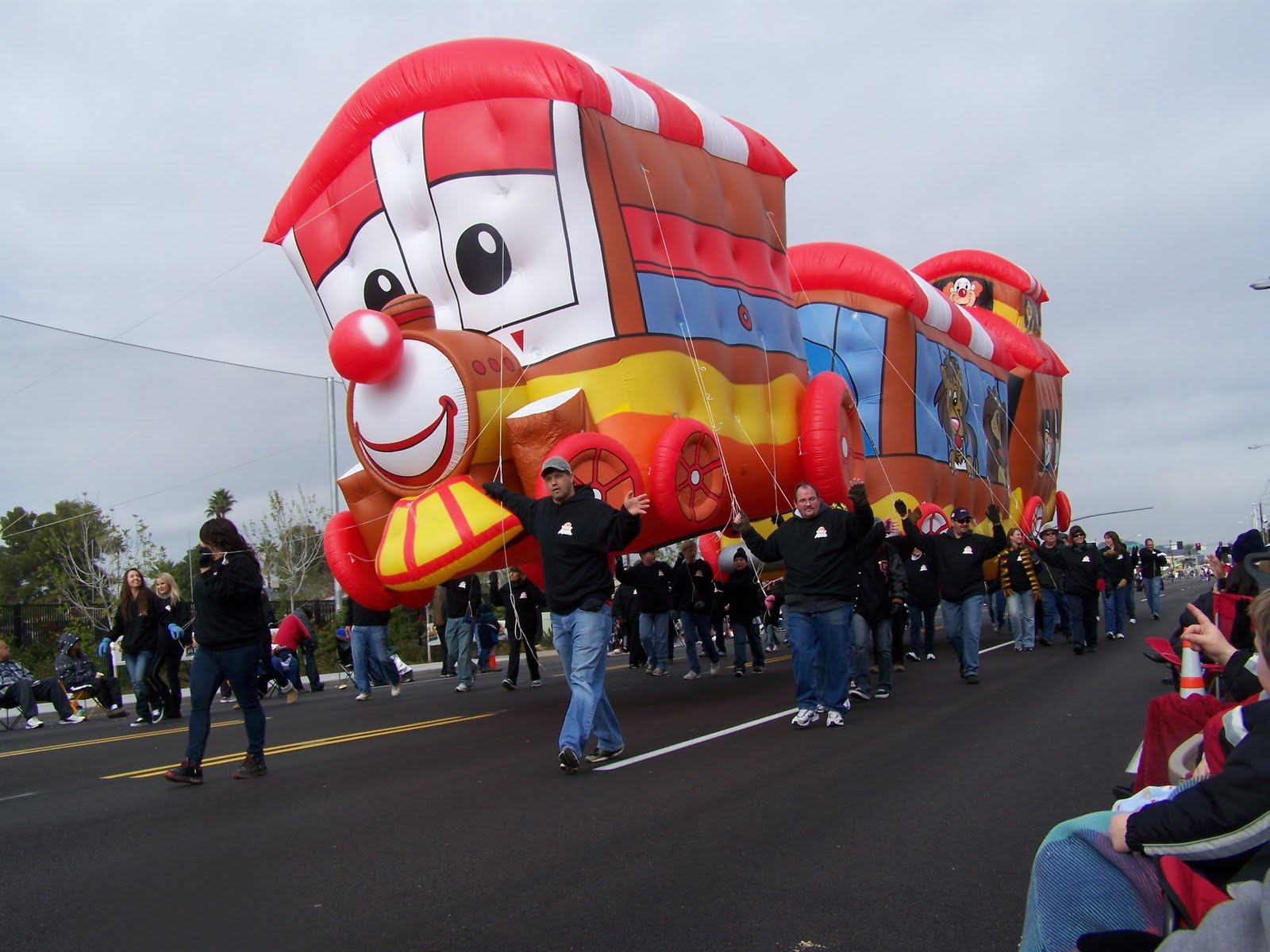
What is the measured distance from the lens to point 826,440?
11.0 metres

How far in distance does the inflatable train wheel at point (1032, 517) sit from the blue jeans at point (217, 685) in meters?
19.4

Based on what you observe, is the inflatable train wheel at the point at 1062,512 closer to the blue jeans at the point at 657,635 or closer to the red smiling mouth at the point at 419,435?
the blue jeans at the point at 657,635

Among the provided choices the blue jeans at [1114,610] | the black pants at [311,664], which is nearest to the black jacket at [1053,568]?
the blue jeans at [1114,610]

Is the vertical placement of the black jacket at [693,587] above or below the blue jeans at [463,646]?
above

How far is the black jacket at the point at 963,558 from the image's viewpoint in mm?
10141

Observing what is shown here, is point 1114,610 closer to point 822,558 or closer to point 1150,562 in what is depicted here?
point 1150,562

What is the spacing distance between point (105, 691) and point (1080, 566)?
12.7 metres

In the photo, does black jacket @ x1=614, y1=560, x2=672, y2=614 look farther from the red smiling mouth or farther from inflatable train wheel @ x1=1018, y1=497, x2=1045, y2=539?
inflatable train wheel @ x1=1018, y1=497, x2=1045, y2=539

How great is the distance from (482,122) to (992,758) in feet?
21.7

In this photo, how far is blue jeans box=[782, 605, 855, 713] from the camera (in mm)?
7395

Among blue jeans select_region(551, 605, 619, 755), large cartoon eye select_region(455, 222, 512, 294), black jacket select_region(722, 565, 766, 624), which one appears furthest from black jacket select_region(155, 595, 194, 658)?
black jacket select_region(722, 565, 766, 624)

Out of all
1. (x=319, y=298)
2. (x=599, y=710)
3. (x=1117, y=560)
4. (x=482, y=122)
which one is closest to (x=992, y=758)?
(x=599, y=710)

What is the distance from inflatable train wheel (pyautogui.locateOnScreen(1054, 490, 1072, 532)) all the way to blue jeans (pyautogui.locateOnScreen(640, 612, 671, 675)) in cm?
1750

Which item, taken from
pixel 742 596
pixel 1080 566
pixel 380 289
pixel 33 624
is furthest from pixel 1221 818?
pixel 33 624
